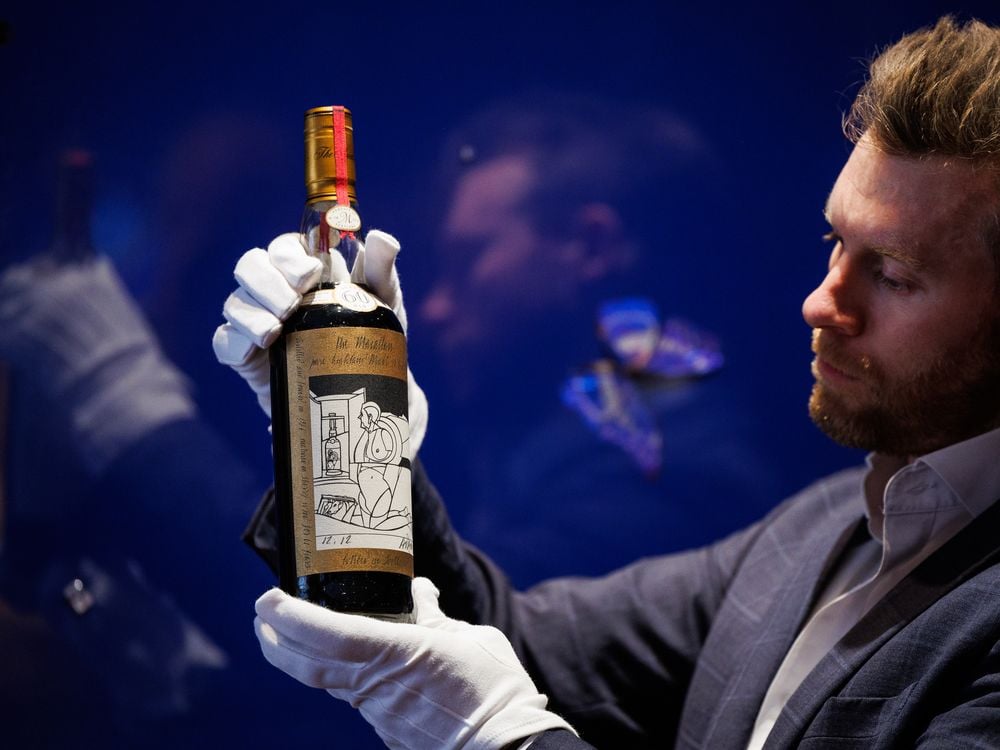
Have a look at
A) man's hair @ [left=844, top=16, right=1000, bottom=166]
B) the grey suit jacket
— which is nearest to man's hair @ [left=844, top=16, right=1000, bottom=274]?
man's hair @ [left=844, top=16, right=1000, bottom=166]

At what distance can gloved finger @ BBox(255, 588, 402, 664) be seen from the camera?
3.33 ft

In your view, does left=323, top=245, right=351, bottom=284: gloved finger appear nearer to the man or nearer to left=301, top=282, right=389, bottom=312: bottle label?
left=301, top=282, right=389, bottom=312: bottle label

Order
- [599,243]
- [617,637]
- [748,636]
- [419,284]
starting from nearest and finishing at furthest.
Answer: [748,636], [617,637], [419,284], [599,243]

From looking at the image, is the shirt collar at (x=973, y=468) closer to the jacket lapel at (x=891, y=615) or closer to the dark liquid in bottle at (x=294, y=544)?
the jacket lapel at (x=891, y=615)

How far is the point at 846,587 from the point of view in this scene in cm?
147

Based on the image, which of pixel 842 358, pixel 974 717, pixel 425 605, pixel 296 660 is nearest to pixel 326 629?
pixel 296 660

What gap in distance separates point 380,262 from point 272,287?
5.0 inches

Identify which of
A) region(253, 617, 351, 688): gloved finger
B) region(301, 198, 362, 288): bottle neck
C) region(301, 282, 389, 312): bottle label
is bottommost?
region(253, 617, 351, 688): gloved finger

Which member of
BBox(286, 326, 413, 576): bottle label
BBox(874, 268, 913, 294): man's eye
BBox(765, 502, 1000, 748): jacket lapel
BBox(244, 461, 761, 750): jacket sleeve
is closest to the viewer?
BBox(286, 326, 413, 576): bottle label

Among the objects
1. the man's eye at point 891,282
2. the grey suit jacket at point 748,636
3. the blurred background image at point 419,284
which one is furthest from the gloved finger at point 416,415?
the man's eye at point 891,282

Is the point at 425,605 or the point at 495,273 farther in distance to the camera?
→ the point at 495,273

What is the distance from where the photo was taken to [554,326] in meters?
1.89

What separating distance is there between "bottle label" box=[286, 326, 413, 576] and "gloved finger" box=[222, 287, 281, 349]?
33 millimetres

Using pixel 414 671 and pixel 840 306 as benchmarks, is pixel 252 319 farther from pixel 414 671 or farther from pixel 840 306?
pixel 840 306
